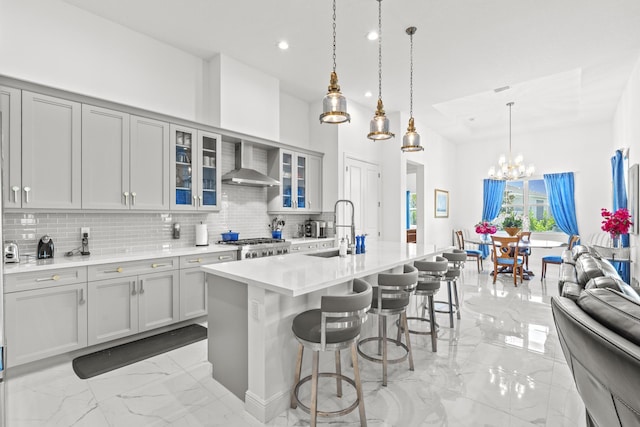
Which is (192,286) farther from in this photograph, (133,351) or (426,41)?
(426,41)

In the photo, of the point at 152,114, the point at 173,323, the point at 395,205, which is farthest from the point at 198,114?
the point at 395,205

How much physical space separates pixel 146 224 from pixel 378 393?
305 cm

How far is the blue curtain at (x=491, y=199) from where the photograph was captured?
830cm

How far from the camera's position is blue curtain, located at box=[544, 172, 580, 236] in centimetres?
720

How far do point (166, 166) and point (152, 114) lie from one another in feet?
1.86

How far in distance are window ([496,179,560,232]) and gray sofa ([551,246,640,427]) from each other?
7.39 meters

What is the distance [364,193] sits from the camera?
6.06 meters

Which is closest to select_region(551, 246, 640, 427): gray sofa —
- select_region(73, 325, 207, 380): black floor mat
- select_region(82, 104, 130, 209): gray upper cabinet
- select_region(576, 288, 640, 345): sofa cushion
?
select_region(576, 288, 640, 345): sofa cushion

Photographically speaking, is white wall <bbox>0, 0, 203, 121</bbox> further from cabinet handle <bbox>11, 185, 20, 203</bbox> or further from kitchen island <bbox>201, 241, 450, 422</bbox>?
kitchen island <bbox>201, 241, 450, 422</bbox>

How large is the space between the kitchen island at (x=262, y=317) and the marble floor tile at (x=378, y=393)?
0.14 meters

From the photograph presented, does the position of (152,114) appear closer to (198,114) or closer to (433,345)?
(198,114)

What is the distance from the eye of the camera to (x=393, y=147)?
6.32m

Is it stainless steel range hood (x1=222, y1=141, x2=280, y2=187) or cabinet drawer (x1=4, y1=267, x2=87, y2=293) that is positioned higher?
stainless steel range hood (x1=222, y1=141, x2=280, y2=187)

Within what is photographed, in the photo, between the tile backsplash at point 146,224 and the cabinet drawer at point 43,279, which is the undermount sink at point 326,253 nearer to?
the tile backsplash at point 146,224
